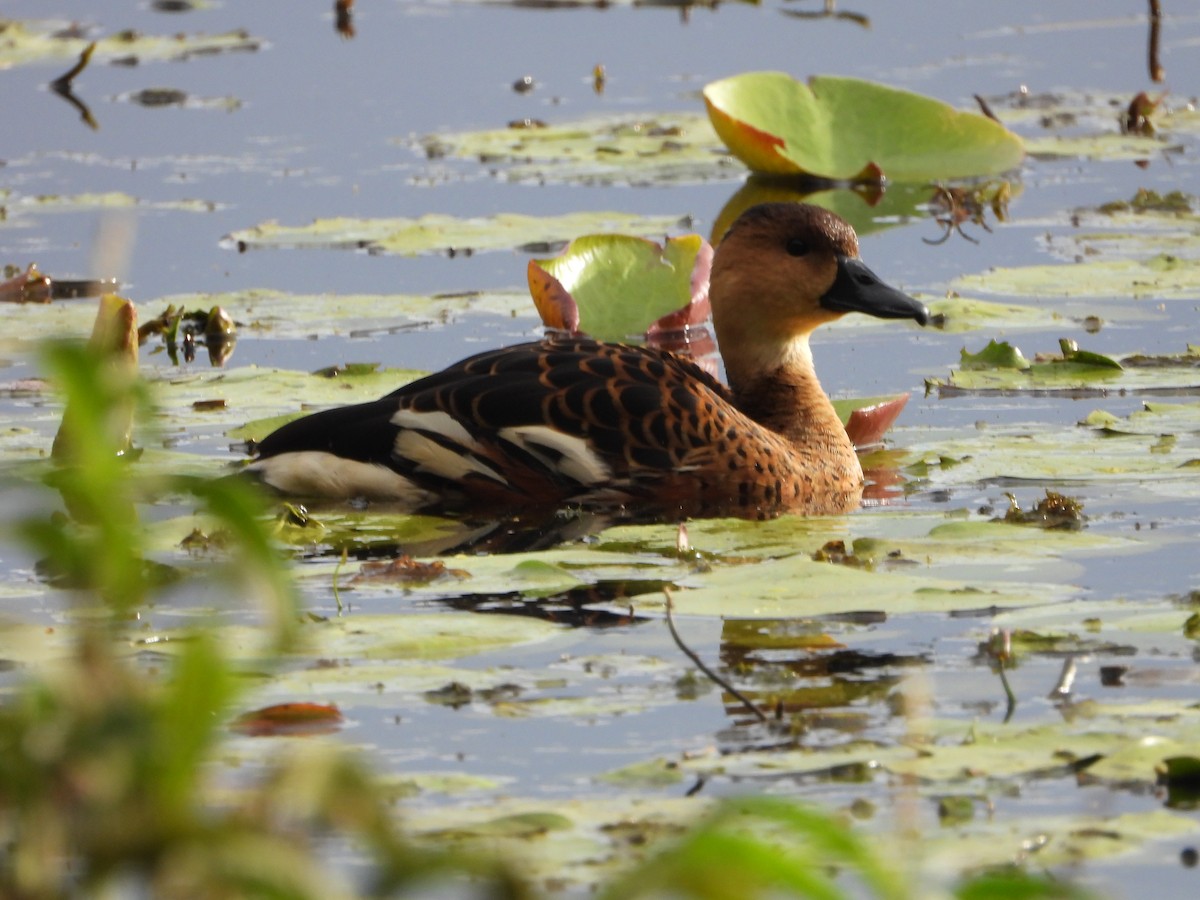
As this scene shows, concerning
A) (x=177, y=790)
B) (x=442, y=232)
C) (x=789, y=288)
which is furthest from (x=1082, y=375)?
(x=177, y=790)

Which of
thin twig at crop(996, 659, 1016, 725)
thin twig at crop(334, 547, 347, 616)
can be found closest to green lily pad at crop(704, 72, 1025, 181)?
thin twig at crop(334, 547, 347, 616)

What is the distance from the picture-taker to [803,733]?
448 cm

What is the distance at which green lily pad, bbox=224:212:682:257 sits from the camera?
436 inches

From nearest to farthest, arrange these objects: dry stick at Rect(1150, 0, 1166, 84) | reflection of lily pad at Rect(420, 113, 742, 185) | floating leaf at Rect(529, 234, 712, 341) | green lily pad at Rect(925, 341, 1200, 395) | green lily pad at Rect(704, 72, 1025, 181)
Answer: green lily pad at Rect(925, 341, 1200, 395) < floating leaf at Rect(529, 234, 712, 341) < green lily pad at Rect(704, 72, 1025, 181) < reflection of lily pad at Rect(420, 113, 742, 185) < dry stick at Rect(1150, 0, 1166, 84)

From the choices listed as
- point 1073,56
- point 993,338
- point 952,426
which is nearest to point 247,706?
point 952,426

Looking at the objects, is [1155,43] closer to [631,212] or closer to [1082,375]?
[631,212]

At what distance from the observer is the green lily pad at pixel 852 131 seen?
12000mm

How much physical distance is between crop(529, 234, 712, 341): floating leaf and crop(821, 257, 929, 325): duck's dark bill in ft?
5.18

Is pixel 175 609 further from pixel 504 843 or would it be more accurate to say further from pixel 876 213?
pixel 876 213

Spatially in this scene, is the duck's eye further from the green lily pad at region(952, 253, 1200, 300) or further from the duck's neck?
the green lily pad at region(952, 253, 1200, 300)

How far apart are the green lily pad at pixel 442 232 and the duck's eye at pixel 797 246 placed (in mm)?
3346

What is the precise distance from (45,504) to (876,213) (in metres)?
6.05

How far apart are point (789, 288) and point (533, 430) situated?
1.42m

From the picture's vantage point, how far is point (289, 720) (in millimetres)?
4660
